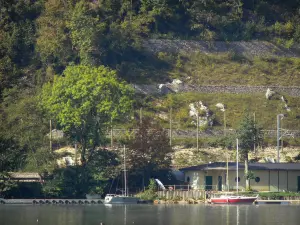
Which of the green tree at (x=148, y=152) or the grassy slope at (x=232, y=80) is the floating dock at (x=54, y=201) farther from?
the grassy slope at (x=232, y=80)

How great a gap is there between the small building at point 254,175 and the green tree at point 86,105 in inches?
388

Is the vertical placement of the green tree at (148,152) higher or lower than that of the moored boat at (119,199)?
higher

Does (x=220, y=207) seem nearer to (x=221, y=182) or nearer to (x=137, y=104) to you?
(x=221, y=182)

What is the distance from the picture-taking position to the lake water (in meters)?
91.1

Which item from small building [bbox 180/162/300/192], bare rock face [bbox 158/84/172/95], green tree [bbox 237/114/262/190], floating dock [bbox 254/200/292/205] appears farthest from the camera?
bare rock face [bbox 158/84/172/95]

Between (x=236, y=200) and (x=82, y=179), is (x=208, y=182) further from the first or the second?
(x=82, y=179)

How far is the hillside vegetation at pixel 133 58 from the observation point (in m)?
123

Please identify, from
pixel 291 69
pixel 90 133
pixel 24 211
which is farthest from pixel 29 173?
pixel 291 69

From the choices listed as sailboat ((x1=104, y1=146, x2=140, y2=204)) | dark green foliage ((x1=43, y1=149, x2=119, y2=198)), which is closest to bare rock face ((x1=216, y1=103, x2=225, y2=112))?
dark green foliage ((x1=43, y1=149, x2=119, y2=198))

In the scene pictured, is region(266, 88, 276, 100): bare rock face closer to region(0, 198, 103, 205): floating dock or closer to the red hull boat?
the red hull boat

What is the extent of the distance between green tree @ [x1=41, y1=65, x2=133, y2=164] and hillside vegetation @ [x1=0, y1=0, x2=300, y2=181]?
0.12m

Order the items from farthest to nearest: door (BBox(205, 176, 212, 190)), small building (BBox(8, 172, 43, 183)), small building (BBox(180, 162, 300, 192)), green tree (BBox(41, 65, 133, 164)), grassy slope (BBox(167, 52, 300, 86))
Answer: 1. grassy slope (BBox(167, 52, 300, 86))
2. door (BBox(205, 176, 212, 190))
3. green tree (BBox(41, 65, 133, 164))
4. small building (BBox(180, 162, 300, 192))
5. small building (BBox(8, 172, 43, 183))

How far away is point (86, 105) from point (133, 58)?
33.1 m

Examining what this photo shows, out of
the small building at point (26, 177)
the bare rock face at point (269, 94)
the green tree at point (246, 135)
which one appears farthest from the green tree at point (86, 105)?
the bare rock face at point (269, 94)
